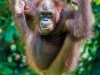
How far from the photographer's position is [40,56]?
474 centimetres

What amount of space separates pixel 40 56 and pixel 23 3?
1.65 feet

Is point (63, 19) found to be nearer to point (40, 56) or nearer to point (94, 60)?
point (40, 56)

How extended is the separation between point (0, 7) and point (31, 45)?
1132 mm

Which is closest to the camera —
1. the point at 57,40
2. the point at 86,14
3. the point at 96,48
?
the point at 86,14

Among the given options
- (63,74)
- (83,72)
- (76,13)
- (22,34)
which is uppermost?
(76,13)

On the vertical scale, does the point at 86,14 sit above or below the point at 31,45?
above

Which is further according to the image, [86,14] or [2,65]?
[2,65]

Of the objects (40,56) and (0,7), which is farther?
(0,7)

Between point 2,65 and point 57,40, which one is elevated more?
point 57,40

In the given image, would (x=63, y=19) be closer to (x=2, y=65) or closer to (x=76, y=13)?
(x=76, y=13)

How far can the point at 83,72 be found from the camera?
18.8 feet

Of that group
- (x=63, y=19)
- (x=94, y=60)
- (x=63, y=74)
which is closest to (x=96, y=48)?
(x=94, y=60)

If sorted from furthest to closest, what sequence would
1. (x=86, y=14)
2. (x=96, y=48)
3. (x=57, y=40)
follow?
(x=96, y=48) < (x=57, y=40) < (x=86, y=14)

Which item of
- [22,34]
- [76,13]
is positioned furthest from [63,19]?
[22,34]
